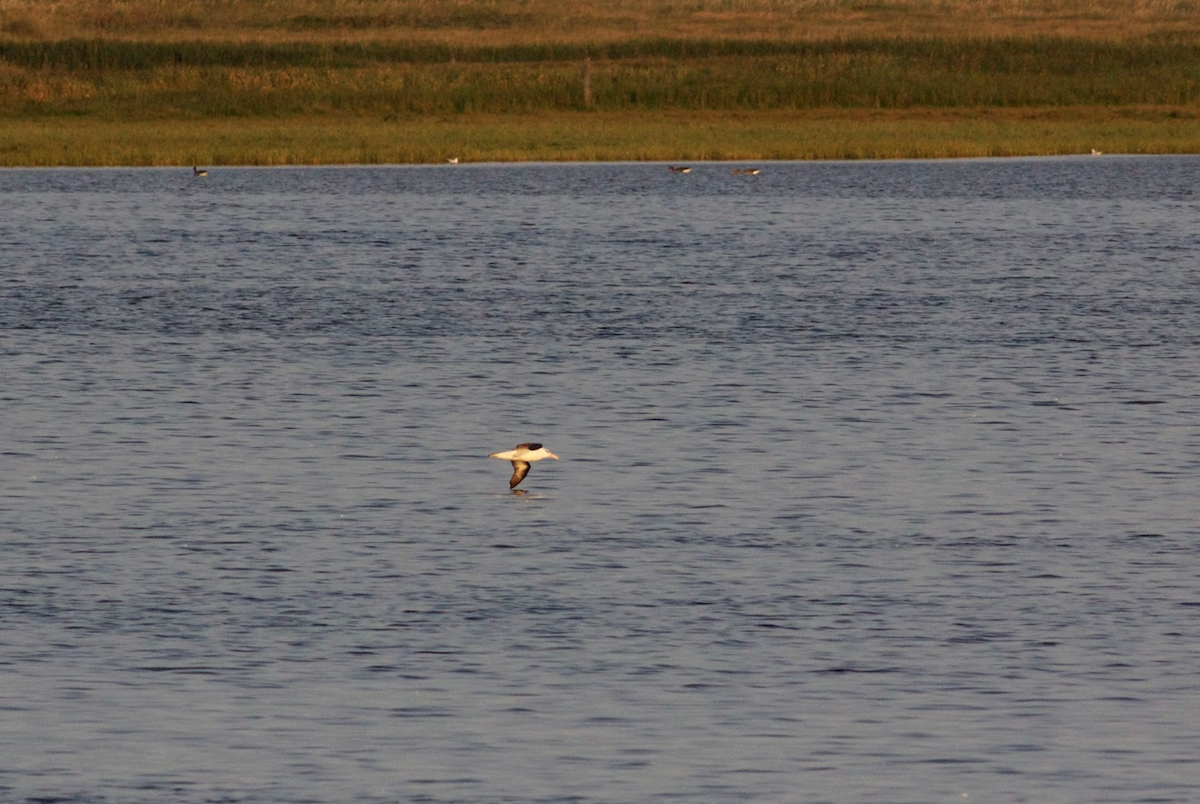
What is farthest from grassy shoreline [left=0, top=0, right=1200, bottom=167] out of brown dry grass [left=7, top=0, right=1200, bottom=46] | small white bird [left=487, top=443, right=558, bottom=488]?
small white bird [left=487, top=443, right=558, bottom=488]

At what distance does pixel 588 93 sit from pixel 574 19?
3161 centimetres

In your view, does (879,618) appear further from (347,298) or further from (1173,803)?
(347,298)

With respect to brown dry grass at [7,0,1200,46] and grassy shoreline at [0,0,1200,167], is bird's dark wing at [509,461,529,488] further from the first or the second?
brown dry grass at [7,0,1200,46]

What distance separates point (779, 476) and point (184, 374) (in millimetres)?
9152

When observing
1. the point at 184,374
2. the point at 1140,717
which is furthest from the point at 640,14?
the point at 1140,717

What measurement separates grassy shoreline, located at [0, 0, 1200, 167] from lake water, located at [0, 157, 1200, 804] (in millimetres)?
29371

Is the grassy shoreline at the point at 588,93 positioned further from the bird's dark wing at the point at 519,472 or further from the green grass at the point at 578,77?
the bird's dark wing at the point at 519,472

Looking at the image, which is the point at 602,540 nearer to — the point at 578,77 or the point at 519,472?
the point at 519,472

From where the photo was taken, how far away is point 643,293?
1463 inches

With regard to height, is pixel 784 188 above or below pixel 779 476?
below

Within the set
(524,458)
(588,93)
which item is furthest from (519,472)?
A: (588,93)

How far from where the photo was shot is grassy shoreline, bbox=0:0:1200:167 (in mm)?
68438

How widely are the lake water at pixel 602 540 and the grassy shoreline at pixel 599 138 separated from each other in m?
27.6

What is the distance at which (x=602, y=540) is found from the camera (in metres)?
17.6
